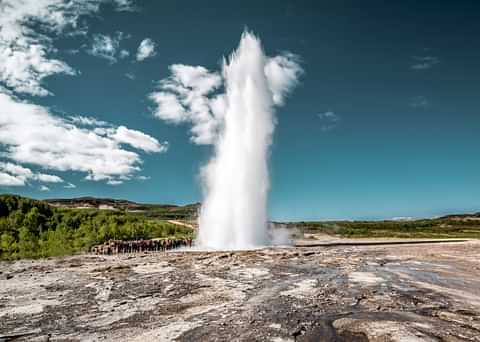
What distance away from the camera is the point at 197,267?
1752cm

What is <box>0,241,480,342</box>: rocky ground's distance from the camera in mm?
7367

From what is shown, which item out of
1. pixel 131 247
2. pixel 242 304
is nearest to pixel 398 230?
pixel 131 247

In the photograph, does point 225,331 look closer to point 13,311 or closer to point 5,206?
point 13,311

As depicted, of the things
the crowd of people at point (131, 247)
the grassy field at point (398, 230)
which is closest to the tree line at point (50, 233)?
the crowd of people at point (131, 247)

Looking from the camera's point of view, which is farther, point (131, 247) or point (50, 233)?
point (50, 233)

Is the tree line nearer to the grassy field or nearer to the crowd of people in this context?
the crowd of people

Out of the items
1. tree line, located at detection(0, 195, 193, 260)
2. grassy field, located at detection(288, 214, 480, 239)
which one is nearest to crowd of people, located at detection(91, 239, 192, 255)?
tree line, located at detection(0, 195, 193, 260)

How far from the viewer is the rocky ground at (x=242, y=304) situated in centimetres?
737

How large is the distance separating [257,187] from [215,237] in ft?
18.7

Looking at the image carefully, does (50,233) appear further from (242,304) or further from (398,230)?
(398,230)

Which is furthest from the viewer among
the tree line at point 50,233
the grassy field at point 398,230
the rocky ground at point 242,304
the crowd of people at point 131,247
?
the grassy field at point 398,230

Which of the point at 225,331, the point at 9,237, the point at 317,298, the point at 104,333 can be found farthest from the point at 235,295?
the point at 9,237

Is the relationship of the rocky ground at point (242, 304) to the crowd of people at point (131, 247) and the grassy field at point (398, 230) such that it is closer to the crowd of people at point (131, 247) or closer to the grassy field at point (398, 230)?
the crowd of people at point (131, 247)

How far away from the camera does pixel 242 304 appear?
9.76 metres
